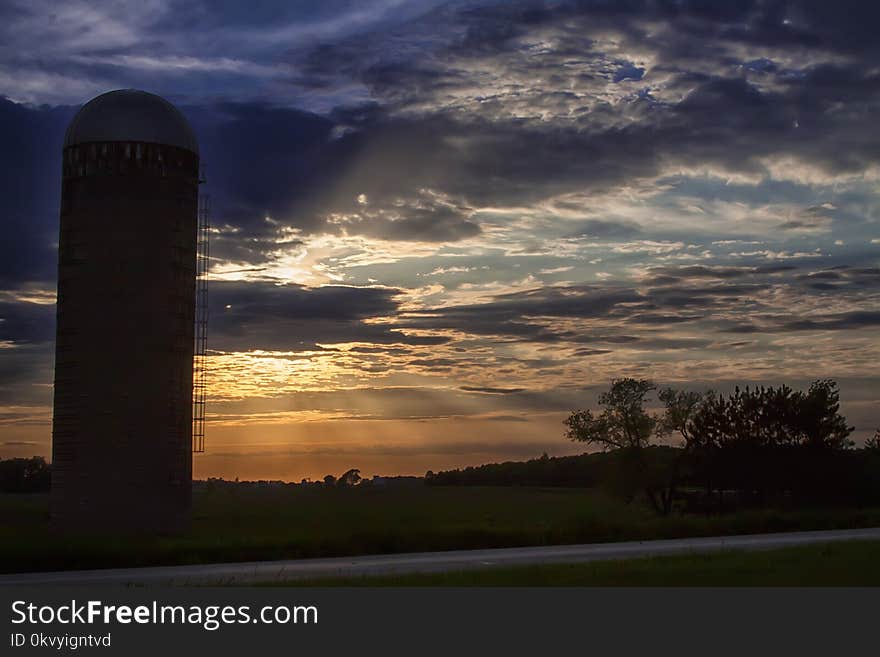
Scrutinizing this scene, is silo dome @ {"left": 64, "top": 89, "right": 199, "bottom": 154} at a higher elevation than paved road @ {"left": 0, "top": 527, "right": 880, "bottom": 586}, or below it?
higher

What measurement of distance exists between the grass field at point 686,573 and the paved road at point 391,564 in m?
1.64

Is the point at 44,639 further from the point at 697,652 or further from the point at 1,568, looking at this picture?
the point at 1,568

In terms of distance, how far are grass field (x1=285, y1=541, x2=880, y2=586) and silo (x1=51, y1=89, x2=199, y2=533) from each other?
17275 millimetres

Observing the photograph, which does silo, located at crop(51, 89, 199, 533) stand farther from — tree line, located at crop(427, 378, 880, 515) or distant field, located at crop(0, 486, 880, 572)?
tree line, located at crop(427, 378, 880, 515)

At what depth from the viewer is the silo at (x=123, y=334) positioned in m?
36.1

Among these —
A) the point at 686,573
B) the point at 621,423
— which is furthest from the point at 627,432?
the point at 686,573

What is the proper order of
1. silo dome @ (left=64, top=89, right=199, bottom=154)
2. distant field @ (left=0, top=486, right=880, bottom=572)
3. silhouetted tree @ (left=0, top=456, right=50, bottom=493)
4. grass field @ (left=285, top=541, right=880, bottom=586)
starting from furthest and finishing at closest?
1. silhouetted tree @ (left=0, top=456, right=50, bottom=493)
2. silo dome @ (left=64, top=89, right=199, bottom=154)
3. distant field @ (left=0, top=486, right=880, bottom=572)
4. grass field @ (left=285, top=541, right=880, bottom=586)

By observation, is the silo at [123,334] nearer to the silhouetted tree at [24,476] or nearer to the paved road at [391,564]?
the paved road at [391,564]

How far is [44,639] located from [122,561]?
481 inches

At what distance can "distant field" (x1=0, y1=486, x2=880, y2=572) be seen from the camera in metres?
26.9

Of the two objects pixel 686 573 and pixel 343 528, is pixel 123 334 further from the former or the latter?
pixel 686 573

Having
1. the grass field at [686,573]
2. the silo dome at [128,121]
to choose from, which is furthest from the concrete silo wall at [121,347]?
the grass field at [686,573]

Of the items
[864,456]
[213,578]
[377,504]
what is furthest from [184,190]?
[864,456]

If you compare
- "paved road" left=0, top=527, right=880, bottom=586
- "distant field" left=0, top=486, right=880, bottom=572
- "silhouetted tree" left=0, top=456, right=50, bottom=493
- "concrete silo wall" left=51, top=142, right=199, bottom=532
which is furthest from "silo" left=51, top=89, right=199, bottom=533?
"silhouetted tree" left=0, top=456, right=50, bottom=493
